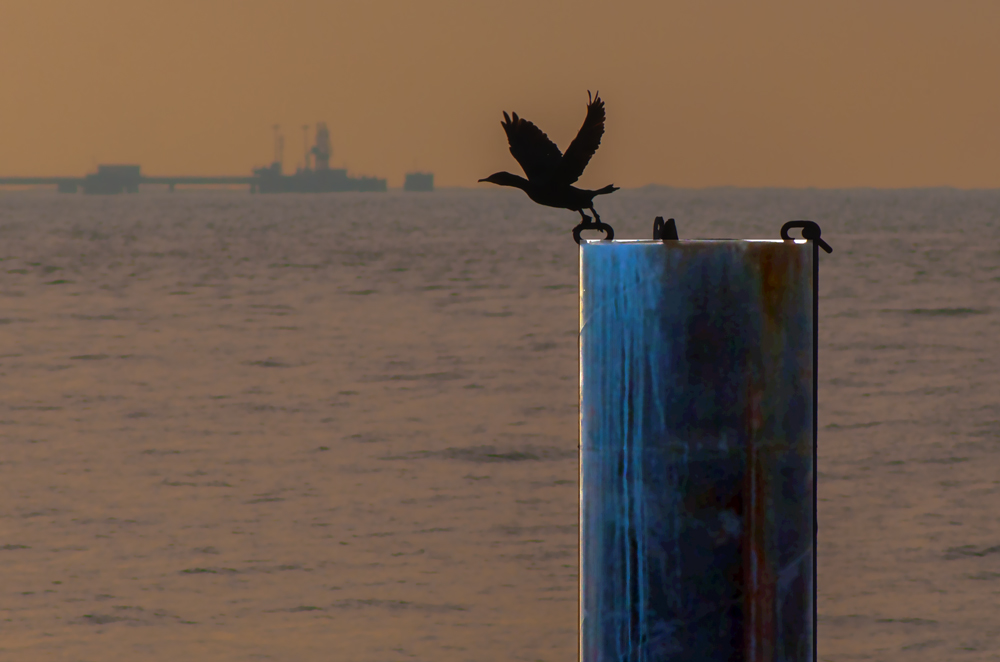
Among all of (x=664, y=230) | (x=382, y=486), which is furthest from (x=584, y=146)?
(x=382, y=486)

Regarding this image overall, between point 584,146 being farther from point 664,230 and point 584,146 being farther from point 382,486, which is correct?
point 382,486

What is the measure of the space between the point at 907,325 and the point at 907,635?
700 inches

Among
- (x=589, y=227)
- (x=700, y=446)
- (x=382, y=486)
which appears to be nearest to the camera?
(x=700, y=446)

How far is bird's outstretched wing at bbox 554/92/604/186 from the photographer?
326cm

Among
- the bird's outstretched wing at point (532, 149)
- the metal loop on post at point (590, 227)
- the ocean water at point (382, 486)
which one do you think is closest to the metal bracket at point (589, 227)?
the metal loop on post at point (590, 227)

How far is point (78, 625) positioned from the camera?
7754 mm

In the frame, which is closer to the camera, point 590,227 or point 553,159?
point 590,227

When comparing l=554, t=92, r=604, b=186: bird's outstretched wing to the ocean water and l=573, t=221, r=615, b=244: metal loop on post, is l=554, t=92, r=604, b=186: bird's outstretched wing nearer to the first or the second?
l=573, t=221, r=615, b=244: metal loop on post

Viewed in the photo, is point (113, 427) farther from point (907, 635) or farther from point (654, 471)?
point (654, 471)

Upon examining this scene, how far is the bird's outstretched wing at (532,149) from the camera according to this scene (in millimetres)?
3289

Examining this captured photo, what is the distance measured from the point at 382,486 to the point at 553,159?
26.7ft

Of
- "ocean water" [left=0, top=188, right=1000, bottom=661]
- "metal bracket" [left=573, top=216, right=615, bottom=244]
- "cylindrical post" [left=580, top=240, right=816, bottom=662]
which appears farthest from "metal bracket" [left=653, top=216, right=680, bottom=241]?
"ocean water" [left=0, top=188, right=1000, bottom=661]

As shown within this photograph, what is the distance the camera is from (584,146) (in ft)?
10.8

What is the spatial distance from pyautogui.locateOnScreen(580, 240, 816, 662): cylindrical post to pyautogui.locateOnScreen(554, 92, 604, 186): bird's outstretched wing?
1.27 feet
